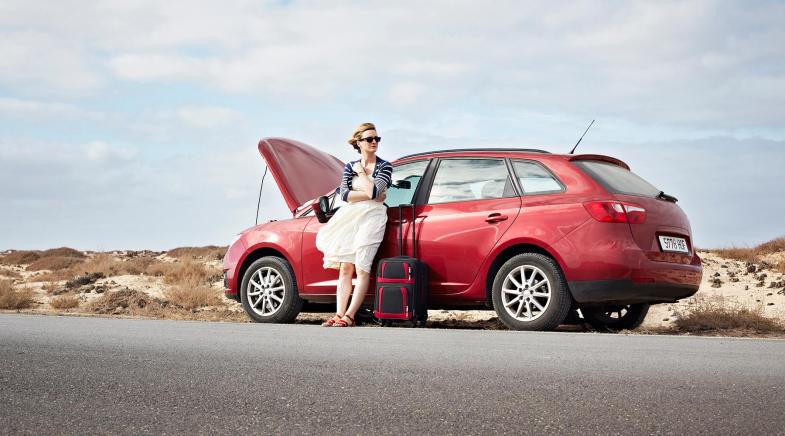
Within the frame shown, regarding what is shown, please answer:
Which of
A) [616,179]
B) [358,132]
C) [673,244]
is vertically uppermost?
[358,132]

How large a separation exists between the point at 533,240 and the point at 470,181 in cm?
113

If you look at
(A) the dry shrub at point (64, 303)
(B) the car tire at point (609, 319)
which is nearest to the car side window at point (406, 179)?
(B) the car tire at point (609, 319)

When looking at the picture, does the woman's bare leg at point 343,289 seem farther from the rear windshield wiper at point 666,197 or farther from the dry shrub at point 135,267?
the dry shrub at point 135,267

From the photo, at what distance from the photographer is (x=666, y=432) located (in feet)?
14.0

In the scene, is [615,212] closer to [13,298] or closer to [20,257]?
[13,298]

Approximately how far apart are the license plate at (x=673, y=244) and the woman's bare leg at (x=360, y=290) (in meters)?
3.18

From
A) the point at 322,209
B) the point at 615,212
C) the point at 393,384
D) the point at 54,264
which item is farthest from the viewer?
the point at 54,264

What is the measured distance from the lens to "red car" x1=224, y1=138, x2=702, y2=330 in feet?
28.5

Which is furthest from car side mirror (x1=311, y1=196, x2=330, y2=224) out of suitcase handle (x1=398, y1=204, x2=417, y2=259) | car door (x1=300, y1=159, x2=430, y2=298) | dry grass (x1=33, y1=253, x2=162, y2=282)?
dry grass (x1=33, y1=253, x2=162, y2=282)

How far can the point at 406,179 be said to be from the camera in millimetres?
10156

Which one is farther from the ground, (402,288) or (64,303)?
(402,288)

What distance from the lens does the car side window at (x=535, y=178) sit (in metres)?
9.11

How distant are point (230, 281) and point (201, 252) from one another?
84.6ft

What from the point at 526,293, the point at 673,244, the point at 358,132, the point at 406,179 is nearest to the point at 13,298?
the point at 358,132
